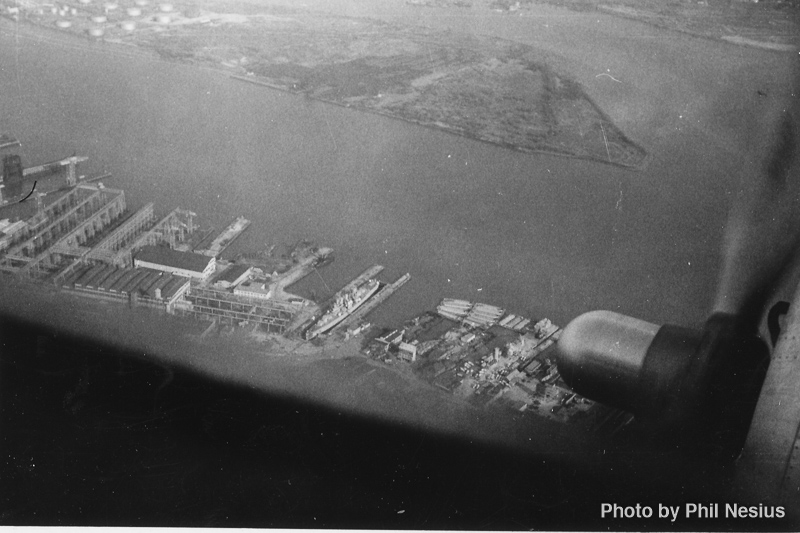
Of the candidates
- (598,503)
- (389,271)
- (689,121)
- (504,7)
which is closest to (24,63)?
(389,271)

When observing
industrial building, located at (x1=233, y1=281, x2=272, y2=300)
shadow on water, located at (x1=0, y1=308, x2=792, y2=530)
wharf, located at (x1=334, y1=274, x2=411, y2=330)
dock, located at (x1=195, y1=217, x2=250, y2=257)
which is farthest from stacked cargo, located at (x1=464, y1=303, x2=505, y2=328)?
dock, located at (x1=195, y1=217, x2=250, y2=257)

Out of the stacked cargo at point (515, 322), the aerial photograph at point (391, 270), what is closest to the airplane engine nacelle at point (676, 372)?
the aerial photograph at point (391, 270)

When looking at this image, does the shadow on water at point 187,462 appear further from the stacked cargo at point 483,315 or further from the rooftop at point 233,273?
the stacked cargo at point 483,315

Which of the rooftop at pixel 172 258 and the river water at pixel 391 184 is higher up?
the river water at pixel 391 184

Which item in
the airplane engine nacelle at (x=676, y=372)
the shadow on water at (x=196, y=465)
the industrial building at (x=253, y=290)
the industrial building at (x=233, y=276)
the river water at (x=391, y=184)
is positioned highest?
the river water at (x=391, y=184)

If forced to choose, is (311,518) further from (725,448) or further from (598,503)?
(725,448)
